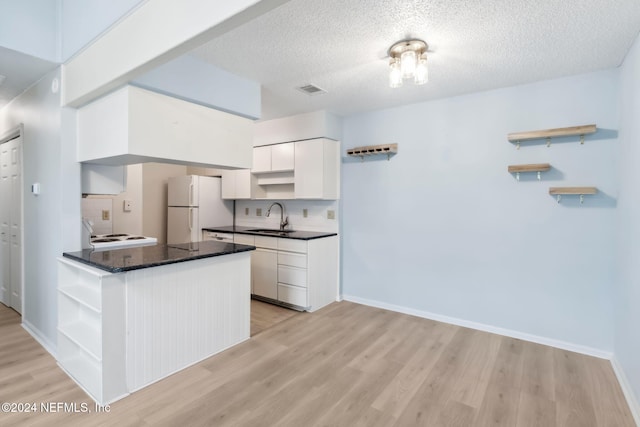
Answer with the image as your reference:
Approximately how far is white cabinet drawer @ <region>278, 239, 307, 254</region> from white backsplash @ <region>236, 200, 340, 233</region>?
1.99ft

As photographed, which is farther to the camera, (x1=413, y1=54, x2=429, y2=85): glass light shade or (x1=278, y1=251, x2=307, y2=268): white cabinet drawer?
(x1=278, y1=251, x2=307, y2=268): white cabinet drawer

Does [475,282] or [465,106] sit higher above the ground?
[465,106]

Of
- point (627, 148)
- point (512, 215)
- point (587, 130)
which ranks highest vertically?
point (587, 130)

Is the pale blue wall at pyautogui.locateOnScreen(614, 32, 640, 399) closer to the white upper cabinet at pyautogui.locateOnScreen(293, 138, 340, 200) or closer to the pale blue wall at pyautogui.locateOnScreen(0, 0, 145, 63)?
the white upper cabinet at pyautogui.locateOnScreen(293, 138, 340, 200)

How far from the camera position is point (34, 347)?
2.75 m

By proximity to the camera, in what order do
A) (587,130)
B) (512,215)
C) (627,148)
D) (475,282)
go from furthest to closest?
(475,282), (512,215), (587,130), (627,148)

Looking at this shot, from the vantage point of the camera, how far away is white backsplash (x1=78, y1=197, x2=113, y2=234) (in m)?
3.98

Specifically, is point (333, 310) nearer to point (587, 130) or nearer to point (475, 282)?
point (475, 282)

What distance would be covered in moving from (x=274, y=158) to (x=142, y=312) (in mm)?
2644

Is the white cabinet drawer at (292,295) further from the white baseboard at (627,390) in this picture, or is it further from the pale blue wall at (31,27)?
the pale blue wall at (31,27)

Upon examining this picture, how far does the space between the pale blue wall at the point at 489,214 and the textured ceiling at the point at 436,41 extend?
1.12 feet

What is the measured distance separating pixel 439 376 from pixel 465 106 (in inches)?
101

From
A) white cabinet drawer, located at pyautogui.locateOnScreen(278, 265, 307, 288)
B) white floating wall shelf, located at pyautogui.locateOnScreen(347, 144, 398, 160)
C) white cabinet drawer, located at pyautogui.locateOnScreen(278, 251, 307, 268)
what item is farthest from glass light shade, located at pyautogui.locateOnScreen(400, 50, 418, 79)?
white cabinet drawer, located at pyautogui.locateOnScreen(278, 265, 307, 288)

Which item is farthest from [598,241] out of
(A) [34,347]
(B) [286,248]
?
(A) [34,347]
